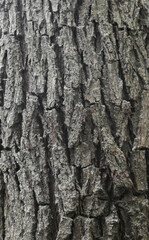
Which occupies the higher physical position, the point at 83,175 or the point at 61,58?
the point at 61,58

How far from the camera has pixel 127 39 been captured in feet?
4.22

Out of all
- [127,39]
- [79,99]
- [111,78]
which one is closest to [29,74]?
[79,99]

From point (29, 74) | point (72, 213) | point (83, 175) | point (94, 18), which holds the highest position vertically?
point (94, 18)

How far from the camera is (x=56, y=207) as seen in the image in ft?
3.68

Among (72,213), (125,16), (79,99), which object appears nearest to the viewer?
(72,213)

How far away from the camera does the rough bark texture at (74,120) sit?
110 cm

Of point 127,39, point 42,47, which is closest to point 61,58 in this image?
point 42,47

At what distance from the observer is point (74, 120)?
1.17 meters

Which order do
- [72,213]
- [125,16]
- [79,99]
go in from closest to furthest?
[72,213]
[79,99]
[125,16]

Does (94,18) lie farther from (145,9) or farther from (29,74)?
(29,74)

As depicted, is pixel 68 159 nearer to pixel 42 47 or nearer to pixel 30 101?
pixel 30 101

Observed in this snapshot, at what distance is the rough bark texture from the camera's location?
1096 millimetres

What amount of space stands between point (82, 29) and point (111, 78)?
28 cm

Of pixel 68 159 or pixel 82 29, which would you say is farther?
pixel 82 29
